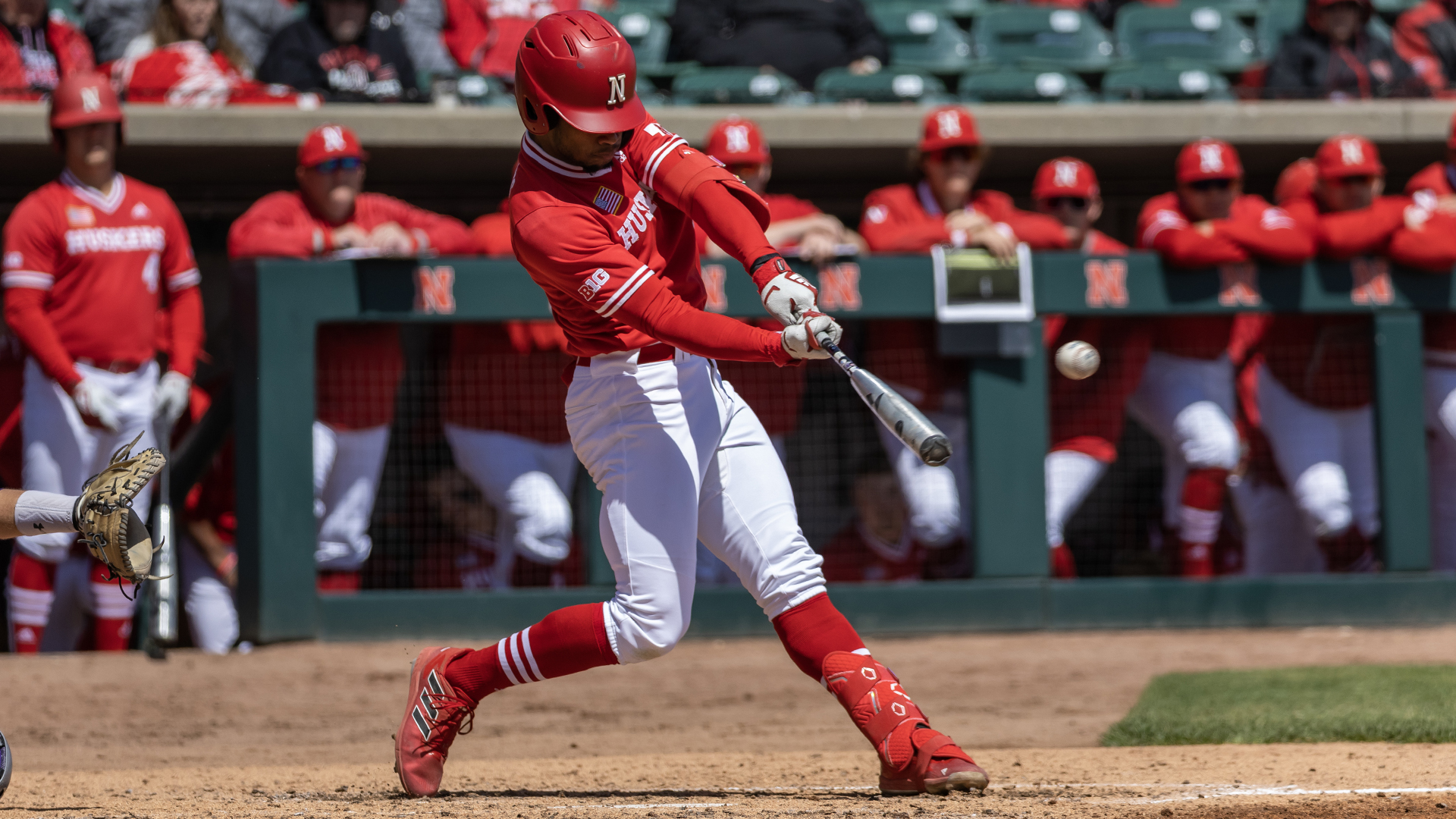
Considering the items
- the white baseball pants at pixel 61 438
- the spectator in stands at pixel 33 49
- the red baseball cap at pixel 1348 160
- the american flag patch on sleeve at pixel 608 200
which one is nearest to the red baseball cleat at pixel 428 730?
the american flag patch on sleeve at pixel 608 200

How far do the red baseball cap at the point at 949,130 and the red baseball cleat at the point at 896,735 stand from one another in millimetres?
3233

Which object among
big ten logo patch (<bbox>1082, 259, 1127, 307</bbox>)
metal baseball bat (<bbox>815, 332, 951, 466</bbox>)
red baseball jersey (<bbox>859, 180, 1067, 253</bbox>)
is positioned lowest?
metal baseball bat (<bbox>815, 332, 951, 466</bbox>)

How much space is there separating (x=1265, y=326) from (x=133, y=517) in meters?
4.52

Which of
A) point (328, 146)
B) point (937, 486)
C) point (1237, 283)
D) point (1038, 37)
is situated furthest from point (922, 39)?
point (328, 146)

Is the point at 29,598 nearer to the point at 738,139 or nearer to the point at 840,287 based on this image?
the point at 738,139

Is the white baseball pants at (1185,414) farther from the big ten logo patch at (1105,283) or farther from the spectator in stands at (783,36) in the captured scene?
the spectator in stands at (783,36)

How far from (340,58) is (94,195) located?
1662 millimetres

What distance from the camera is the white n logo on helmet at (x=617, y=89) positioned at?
3070 mm

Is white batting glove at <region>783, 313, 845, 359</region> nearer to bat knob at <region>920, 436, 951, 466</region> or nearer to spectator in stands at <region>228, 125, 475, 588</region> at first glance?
bat knob at <region>920, 436, 951, 466</region>

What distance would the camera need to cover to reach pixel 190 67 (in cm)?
664

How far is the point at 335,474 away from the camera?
574 centimetres

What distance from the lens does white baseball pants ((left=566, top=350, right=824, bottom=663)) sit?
3.18 m

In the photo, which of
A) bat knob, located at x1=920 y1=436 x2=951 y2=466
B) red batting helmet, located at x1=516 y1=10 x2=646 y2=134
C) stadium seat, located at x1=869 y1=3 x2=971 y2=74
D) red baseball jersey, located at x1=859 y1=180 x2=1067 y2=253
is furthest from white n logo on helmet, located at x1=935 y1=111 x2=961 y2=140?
bat knob, located at x1=920 y1=436 x2=951 y2=466

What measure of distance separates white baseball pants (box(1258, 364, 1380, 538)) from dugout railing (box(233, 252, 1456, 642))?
0.28 feet
